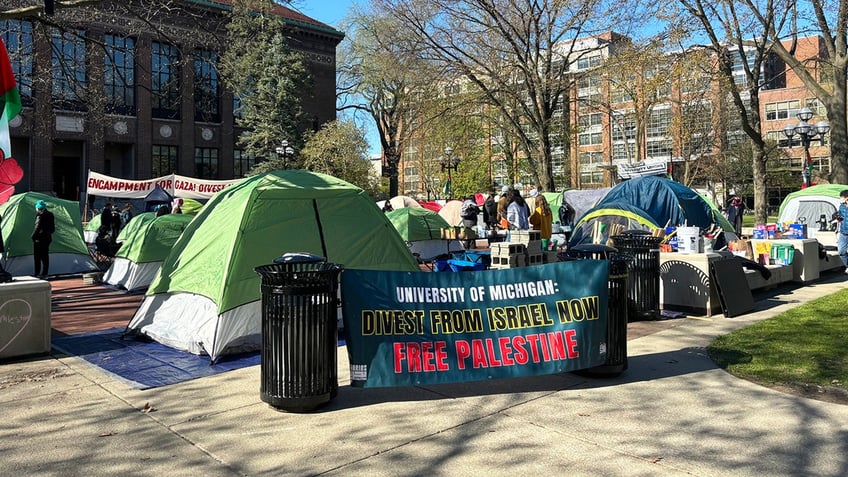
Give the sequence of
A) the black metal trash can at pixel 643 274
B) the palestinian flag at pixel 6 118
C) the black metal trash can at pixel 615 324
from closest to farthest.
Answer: the black metal trash can at pixel 615 324, the palestinian flag at pixel 6 118, the black metal trash can at pixel 643 274

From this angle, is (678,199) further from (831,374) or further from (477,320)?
(477,320)

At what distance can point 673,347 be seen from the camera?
24.5 feet

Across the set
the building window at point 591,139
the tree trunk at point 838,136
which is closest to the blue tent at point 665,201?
the tree trunk at point 838,136

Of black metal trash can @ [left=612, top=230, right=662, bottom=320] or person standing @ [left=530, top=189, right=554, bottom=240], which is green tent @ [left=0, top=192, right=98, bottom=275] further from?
black metal trash can @ [left=612, top=230, right=662, bottom=320]

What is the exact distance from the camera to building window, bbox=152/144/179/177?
140 ft

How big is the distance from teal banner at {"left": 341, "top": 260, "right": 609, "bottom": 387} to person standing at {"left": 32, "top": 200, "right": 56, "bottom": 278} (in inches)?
471

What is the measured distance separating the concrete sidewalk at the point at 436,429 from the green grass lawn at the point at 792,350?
0.40m

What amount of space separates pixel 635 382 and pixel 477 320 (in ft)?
5.80

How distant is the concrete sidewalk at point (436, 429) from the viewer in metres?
4.06

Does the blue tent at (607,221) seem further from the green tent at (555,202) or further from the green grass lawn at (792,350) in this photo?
the green tent at (555,202)

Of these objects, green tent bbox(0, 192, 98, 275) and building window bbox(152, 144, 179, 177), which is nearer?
green tent bbox(0, 192, 98, 275)

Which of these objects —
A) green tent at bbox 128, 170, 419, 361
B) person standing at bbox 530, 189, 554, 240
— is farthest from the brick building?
green tent at bbox 128, 170, 419, 361

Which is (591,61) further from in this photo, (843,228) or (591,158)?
(591,158)

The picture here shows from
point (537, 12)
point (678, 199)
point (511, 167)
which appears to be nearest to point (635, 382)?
point (678, 199)
